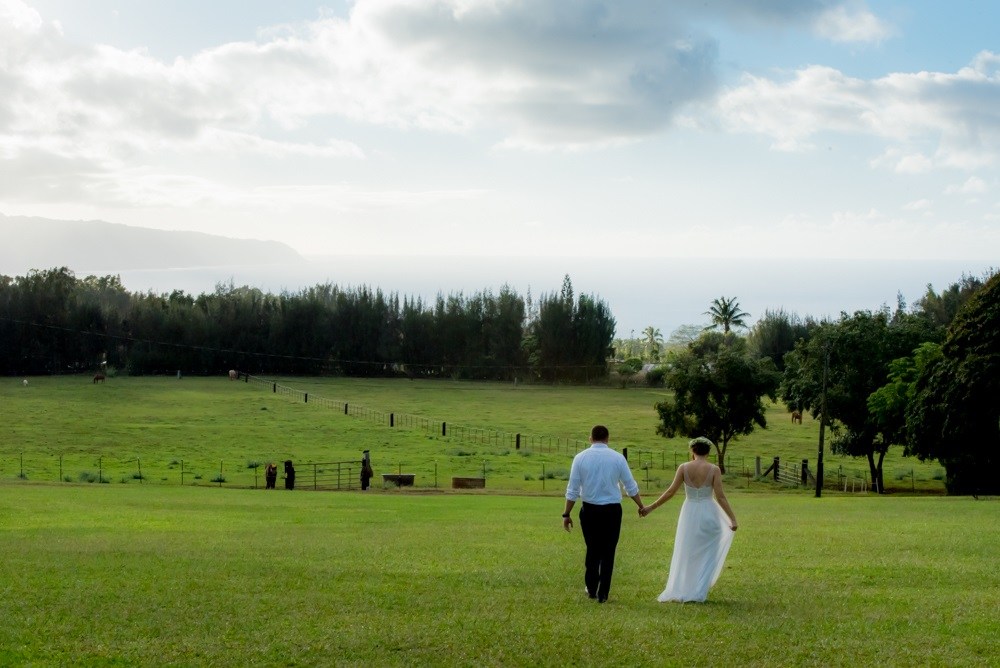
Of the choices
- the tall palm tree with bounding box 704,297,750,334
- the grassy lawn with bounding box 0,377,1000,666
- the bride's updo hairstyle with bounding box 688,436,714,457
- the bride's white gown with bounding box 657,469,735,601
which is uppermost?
the tall palm tree with bounding box 704,297,750,334

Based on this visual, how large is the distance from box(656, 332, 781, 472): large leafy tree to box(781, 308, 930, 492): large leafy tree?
10.1 feet

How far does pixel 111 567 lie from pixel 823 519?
18.3 metres

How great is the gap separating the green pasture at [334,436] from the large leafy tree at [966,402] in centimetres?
933

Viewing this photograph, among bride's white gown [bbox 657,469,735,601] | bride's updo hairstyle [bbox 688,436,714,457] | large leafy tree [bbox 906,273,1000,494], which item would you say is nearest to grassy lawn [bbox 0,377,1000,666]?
bride's white gown [bbox 657,469,735,601]

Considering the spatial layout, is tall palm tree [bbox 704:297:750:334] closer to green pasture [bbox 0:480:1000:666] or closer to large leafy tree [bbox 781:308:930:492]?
large leafy tree [bbox 781:308:930:492]

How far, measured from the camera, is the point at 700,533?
12.0 m

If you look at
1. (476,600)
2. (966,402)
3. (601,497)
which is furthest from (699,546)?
(966,402)

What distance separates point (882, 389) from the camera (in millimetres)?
53938

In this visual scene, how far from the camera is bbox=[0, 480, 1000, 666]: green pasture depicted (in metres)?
9.55

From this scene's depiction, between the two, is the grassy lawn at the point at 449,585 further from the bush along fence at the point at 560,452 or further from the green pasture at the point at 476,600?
the bush along fence at the point at 560,452

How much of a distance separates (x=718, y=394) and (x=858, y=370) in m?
8.29

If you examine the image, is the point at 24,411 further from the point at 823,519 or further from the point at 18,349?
the point at 823,519

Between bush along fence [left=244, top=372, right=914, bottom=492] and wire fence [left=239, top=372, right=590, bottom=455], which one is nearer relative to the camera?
bush along fence [left=244, top=372, right=914, bottom=492]

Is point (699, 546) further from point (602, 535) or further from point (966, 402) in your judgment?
point (966, 402)
